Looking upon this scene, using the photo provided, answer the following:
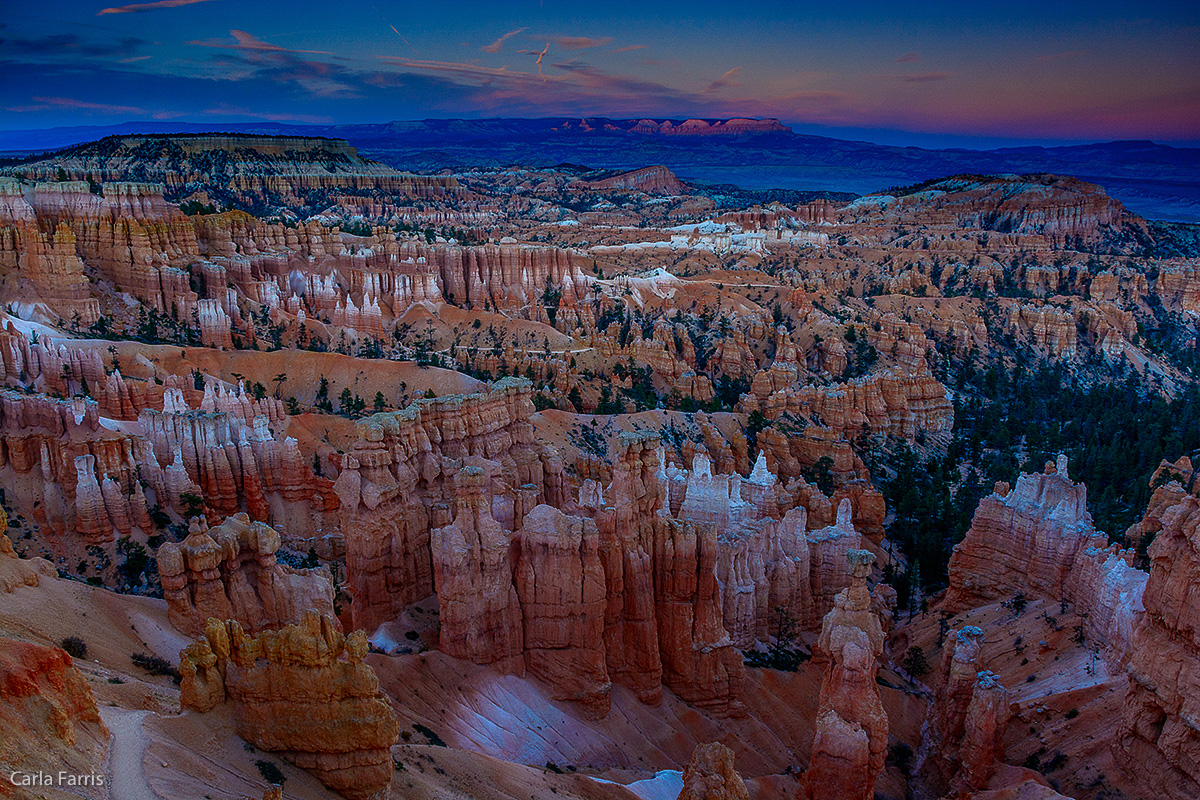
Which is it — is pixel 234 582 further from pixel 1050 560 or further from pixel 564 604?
pixel 1050 560

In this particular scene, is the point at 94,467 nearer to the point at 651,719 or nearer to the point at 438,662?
the point at 438,662

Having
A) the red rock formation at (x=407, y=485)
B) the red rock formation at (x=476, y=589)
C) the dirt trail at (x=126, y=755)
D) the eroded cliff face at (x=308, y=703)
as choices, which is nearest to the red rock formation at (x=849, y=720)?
the red rock formation at (x=476, y=589)

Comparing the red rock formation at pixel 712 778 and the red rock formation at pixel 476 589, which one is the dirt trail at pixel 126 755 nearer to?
the red rock formation at pixel 712 778

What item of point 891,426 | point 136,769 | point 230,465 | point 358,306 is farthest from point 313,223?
point 136,769

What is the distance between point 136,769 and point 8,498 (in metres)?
27.4

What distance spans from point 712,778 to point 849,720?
6.05 m

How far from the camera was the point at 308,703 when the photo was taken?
44.3 ft

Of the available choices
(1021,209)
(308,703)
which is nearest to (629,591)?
(308,703)

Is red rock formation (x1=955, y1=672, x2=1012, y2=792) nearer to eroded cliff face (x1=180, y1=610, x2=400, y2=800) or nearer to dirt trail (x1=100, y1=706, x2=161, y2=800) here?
eroded cliff face (x1=180, y1=610, x2=400, y2=800)

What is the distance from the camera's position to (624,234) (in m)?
128

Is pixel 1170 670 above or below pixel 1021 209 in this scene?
below

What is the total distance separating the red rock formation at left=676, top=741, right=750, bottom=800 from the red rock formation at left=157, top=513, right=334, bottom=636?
9.72 meters

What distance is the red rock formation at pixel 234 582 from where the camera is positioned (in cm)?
1995

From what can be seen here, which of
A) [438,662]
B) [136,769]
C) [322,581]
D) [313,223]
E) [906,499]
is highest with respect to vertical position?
[313,223]
